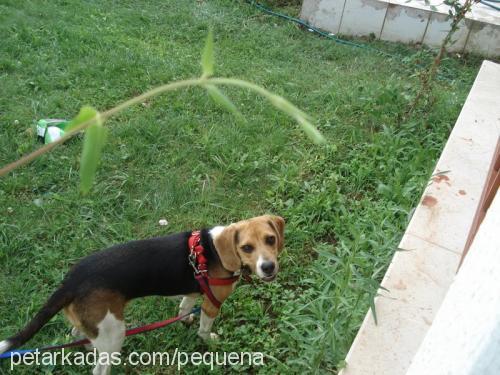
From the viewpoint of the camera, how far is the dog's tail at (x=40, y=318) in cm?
235

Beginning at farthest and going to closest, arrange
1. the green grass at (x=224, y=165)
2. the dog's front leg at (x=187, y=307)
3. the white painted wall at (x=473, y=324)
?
the dog's front leg at (x=187, y=307), the green grass at (x=224, y=165), the white painted wall at (x=473, y=324)

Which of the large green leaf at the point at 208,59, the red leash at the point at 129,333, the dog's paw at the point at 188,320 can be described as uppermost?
the large green leaf at the point at 208,59

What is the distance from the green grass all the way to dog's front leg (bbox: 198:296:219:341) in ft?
0.22

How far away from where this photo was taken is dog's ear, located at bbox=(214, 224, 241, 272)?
2689 mm

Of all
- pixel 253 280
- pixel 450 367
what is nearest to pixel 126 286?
pixel 253 280

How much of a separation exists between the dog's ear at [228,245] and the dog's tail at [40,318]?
85 centimetres

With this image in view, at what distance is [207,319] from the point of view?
9.35 feet

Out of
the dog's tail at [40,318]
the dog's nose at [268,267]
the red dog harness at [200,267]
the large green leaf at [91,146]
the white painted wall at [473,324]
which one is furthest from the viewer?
the red dog harness at [200,267]

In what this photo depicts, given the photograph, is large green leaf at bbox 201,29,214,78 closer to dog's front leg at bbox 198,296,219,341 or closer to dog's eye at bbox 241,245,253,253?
dog's eye at bbox 241,245,253,253

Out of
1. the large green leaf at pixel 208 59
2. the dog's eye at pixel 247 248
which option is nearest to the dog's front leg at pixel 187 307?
the dog's eye at pixel 247 248

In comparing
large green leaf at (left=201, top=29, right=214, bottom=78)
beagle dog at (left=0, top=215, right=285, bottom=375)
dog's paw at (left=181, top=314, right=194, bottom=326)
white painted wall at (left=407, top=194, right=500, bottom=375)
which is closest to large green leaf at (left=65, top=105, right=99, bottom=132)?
large green leaf at (left=201, top=29, right=214, bottom=78)

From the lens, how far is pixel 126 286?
8.27ft

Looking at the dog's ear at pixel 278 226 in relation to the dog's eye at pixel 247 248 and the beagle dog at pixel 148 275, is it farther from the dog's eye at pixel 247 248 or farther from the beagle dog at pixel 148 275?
the dog's eye at pixel 247 248

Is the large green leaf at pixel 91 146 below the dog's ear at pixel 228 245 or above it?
above
